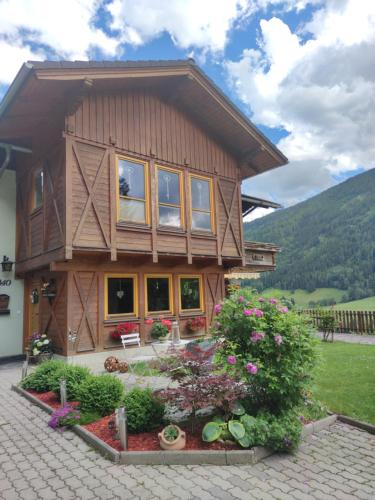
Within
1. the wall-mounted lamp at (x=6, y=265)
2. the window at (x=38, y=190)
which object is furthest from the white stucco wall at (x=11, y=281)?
the window at (x=38, y=190)

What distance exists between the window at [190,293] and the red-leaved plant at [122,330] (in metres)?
2.30

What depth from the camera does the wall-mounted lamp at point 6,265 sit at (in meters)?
12.0

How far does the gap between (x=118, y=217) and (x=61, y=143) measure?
8.08ft

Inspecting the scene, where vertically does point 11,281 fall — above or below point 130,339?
above

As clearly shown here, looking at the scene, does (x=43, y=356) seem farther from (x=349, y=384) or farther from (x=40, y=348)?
(x=349, y=384)

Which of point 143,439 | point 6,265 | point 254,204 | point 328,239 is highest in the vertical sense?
point 328,239

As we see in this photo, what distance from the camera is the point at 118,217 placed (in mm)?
10023

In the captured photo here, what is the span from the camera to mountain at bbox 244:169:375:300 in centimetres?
4325

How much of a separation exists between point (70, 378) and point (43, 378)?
1161 millimetres

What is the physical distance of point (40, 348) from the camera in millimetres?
9836

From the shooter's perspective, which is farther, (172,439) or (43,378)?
(43,378)

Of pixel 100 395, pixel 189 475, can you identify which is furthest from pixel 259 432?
pixel 100 395

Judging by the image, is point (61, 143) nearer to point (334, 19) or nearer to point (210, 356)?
point (210, 356)

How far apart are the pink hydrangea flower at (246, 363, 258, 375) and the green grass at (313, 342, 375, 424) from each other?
902 mm
